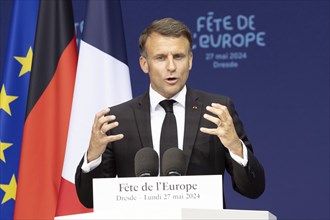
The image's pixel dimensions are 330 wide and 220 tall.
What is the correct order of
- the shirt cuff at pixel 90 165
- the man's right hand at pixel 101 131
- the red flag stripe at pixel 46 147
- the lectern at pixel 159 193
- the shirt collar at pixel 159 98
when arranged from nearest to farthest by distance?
the lectern at pixel 159 193 < the man's right hand at pixel 101 131 < the shirt cuff at pixel 90 165 < the shirt collar at pixel 159 98 < the red flag stripe at pixel 46 147

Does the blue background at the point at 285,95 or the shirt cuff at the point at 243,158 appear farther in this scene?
the blue background at the point at 285,95

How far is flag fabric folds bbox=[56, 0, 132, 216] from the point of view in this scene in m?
3.91

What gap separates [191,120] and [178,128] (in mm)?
61

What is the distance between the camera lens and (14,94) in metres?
4.32

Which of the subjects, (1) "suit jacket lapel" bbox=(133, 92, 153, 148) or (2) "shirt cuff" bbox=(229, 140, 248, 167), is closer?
(2) "shirt cuff" bbox=(229, 140, 248, 167)

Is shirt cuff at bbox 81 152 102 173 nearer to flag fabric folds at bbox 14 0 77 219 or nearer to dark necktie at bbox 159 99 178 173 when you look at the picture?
dark necktie at bbox 159 99 178 173

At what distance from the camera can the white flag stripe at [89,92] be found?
3.91 m

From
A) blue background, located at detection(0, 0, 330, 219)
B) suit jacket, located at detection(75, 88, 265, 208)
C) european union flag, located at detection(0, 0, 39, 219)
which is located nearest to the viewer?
suit jacket, located at detection(75, 88, 265, 208)

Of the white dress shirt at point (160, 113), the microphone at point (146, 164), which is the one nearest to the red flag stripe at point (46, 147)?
the white dress shirt at point (160, 113)

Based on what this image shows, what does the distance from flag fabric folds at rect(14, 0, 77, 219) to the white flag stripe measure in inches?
6.9

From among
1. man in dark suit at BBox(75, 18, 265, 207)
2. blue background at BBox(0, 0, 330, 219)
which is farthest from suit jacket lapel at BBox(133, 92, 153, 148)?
blue background at BBox(0, 0, 330, 219)

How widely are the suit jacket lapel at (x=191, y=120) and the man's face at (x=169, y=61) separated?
5.0 inches

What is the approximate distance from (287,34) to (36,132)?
201 cm

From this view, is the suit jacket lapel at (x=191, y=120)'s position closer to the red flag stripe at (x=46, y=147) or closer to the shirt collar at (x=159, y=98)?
the shirt collar at (x=159, y=98)
